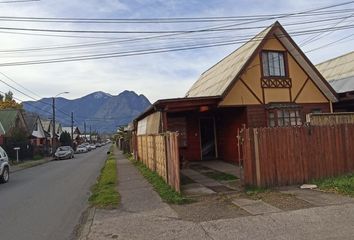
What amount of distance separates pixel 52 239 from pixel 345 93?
697 inches

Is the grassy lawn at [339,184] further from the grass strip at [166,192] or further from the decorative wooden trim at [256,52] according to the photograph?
the decorative wooden trim at [256,52]

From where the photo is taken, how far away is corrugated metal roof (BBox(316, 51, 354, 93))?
24.6 metres

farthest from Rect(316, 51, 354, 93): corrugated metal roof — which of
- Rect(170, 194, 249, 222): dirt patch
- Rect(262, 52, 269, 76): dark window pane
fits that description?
Rect(170, 194, 249, 222): dirt patch

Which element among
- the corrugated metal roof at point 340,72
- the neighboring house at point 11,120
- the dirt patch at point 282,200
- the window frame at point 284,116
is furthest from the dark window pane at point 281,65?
the neighboring house at point 11,120

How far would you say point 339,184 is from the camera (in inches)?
502

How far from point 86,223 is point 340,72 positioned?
2079 cm

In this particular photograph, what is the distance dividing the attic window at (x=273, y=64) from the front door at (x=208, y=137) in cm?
508

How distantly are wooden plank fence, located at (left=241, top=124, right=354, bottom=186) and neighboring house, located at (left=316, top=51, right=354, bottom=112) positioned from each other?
805cm

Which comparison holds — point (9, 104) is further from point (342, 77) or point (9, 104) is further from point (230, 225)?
point (230, 225)

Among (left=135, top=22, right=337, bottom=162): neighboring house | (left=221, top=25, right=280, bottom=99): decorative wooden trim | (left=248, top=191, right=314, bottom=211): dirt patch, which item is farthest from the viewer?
(left=135, top=22, right=337, bottom=162): neighboring house

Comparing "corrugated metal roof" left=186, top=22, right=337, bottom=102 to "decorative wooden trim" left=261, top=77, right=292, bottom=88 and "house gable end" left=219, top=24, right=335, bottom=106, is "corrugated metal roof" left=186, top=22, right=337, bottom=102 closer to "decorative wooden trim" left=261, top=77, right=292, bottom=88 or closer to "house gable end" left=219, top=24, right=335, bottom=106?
"house gable end" left=219, top=24, right=335, bottom=106

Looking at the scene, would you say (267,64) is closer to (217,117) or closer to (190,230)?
(217,117)

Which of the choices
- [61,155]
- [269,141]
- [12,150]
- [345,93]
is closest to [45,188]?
[269,141]

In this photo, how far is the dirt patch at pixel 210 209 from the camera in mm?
9984
